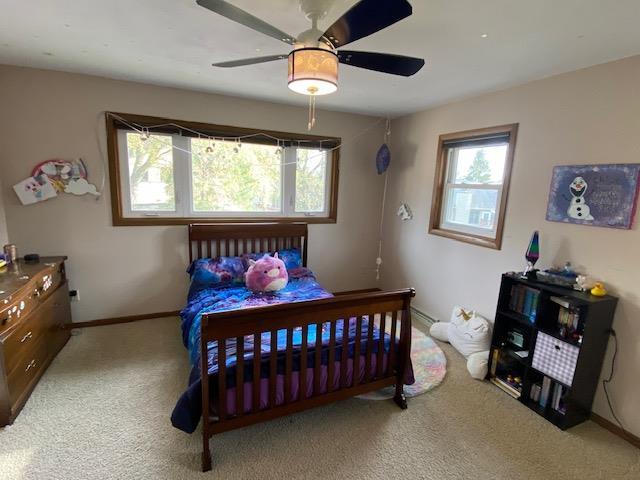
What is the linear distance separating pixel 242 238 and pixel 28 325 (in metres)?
1.81

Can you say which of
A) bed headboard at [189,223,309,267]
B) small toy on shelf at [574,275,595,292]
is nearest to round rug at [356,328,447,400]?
small toy on shelf at [574,275,595,292]

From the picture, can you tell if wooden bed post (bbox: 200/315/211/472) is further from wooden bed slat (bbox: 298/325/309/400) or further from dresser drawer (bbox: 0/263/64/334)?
dresser drawer (bbox: 0/263/64/334)

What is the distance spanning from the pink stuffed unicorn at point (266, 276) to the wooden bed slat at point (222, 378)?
3.97 feet

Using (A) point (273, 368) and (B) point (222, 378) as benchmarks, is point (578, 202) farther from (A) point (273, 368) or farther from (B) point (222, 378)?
(B) point (222, 378)

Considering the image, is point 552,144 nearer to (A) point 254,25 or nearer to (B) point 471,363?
(B) point 471,363

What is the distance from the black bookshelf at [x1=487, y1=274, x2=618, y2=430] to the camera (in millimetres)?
2010

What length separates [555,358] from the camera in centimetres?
212

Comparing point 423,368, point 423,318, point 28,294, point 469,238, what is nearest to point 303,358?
point 423,368

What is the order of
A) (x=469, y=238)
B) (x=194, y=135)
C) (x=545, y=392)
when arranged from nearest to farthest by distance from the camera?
(x=545, y=392) → (x=469, y=238) → (x=194, y=135)

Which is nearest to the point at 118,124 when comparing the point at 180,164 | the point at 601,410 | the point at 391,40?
the point at 180,164

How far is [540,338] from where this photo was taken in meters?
2.21

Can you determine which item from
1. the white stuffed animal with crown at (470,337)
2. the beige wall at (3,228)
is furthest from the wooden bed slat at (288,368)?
the beige wall at (3,228)

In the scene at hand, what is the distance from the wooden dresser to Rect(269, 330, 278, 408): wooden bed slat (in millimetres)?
1524

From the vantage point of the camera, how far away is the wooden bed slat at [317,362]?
1.89m
